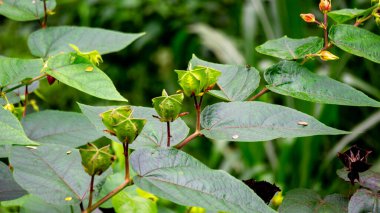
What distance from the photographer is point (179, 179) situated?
1.32 ft

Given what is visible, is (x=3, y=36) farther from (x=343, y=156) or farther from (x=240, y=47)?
(x=343, y=156)

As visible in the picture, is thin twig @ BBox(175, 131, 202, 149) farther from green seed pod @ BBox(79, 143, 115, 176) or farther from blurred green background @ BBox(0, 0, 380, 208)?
blurred green background @ BBox(0, 0, 380, 208)

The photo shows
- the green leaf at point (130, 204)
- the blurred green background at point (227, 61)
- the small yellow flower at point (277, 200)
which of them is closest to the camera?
the green leaf at point (130, 204)

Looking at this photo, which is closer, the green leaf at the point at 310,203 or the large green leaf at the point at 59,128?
the green leaf at the point at 310,203

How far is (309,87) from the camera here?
19.2 inches

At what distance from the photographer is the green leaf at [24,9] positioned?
0.65m

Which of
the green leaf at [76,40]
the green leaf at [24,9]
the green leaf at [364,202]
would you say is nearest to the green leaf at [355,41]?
the green leaf at [364,202]

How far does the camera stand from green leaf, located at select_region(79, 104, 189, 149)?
460 mm

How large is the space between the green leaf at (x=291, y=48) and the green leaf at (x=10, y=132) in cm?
25

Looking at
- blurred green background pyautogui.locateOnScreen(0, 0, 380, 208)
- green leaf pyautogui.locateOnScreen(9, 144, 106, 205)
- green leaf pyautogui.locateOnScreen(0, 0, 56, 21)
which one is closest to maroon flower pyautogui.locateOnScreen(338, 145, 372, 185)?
green leaf pyautogui.locateOnScreen(9, 144, 106, 205)

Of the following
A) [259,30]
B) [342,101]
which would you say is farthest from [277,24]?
[342,101]

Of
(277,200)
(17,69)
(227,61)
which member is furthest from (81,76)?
(227,61)

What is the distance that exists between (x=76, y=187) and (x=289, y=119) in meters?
0.19

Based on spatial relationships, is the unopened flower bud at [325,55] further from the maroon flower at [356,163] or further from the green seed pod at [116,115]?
the green seed pod at [116,115]
